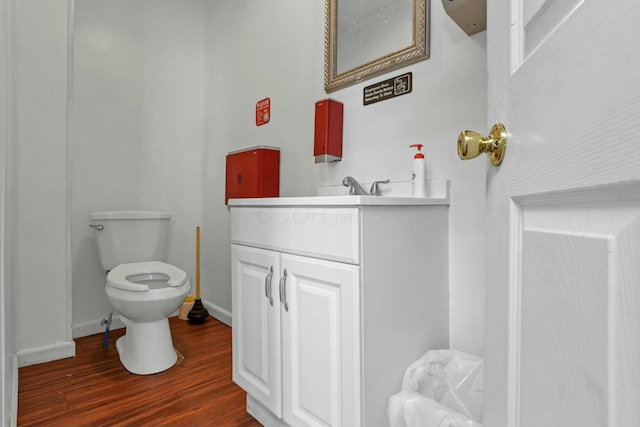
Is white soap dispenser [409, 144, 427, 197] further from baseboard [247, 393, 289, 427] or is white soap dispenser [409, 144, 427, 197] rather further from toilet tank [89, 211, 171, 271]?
toilet tank [89, 211, 171, 271]

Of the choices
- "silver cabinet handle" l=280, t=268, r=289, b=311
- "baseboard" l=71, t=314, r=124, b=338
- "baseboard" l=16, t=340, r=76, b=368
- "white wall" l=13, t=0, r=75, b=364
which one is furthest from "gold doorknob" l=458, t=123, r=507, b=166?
"baseboard" l=71, t=314, r=124, b=338

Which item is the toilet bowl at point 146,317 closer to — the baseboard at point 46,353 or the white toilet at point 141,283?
the white toilet at point 141,283

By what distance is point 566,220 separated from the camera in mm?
332

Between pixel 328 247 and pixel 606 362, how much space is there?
2.61 feet

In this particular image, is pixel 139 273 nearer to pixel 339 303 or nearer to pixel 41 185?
pixel 41 185

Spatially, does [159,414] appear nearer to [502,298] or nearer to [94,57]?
[502,298]

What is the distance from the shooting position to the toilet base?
69.4 inches

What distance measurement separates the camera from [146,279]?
6.60 feet

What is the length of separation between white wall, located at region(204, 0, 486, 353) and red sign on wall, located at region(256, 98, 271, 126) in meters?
0.04

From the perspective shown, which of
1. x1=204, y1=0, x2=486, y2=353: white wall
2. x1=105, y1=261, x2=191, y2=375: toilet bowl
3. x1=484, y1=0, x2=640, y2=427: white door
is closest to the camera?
x1=484, y1=0, x2=640, y2=427: white door

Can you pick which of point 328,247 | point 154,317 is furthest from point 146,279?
point 328,247

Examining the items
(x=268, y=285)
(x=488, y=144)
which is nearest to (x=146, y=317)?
(x=268, y=285)

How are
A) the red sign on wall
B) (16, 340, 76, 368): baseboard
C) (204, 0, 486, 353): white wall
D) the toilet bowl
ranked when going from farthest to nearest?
1. the red sign on wall
2. (16, 340, 76, 368): baseboard
3. the toilet bowl
4. (204, 0, 486, 353): white wall

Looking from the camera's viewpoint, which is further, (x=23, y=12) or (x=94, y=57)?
(x=94, y=57)
